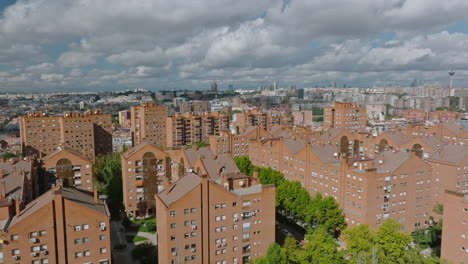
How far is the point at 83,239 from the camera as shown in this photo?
2698 cm

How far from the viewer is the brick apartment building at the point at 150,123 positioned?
8550 cm

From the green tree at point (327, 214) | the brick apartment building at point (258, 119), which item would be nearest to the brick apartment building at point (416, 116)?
the brick apartment building at point (258, 119)

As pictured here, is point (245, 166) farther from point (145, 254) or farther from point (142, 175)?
point (145, 254)

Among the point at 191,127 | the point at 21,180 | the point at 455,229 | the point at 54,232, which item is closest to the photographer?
the point at 54,232

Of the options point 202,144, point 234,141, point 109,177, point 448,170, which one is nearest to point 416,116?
point 202,144

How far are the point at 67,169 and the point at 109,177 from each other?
55.8 feet

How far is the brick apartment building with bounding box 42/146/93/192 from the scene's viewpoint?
41.5 m

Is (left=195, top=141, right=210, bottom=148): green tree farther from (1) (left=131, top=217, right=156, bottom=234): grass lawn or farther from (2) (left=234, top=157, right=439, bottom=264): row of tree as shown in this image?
(2) (left=234, top=157, right=439, bottom=264): row of tree

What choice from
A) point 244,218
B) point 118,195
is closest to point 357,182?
point 244,218

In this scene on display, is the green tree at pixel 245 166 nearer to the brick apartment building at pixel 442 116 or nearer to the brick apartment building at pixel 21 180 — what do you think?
the brick apartment building at pixel 21 180

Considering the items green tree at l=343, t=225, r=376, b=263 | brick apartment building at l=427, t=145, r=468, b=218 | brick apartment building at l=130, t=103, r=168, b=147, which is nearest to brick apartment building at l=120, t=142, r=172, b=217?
green tree at l=343, t=225, r=376, b=263

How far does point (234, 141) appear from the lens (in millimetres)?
67438

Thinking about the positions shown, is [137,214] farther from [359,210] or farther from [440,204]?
[440,204]

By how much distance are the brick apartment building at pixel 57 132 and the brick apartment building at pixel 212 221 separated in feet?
168
